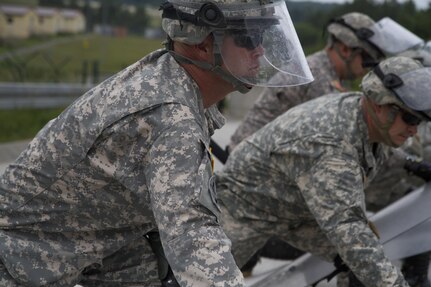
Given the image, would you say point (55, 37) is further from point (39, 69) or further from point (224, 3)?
point (224, 3)

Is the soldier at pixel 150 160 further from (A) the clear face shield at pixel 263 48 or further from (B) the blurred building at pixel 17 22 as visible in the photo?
(B) the blurred building at pixel 17 22

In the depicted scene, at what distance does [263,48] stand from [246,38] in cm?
8

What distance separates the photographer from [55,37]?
12.0 meters

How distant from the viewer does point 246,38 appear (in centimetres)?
232

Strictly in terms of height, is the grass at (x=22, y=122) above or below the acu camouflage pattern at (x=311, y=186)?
below

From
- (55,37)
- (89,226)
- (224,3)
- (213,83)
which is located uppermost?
(224,3)

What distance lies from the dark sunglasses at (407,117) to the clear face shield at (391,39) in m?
2.22

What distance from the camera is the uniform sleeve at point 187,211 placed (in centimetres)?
204

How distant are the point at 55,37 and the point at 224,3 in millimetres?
10057

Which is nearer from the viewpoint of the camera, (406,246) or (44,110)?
(406,246)

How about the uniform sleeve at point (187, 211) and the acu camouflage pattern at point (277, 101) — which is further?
the acu camouflage pattern at point (277, 101)

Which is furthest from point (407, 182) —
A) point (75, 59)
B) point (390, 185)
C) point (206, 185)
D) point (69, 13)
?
point (69, 13)

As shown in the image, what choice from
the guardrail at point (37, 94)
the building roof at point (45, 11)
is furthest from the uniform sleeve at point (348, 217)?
the building roof at point (45, 11)

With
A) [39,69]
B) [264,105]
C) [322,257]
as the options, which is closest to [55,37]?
[39,69]
